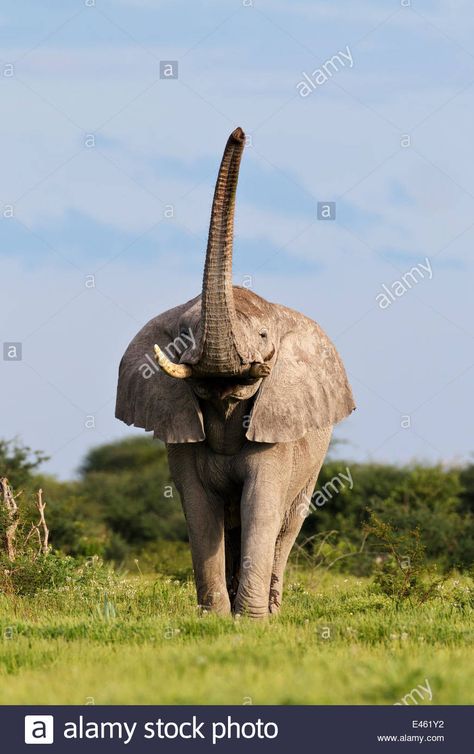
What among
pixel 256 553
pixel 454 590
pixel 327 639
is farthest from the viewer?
pixel 454 590

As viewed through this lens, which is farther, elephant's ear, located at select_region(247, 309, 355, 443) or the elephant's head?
elephant's ear, located at select_region(247, 309, 355, 443)

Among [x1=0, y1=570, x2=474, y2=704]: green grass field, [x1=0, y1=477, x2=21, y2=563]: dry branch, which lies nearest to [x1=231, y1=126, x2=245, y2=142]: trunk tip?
[x1=0, y1=570, x2=474, y2=704]: green grass field

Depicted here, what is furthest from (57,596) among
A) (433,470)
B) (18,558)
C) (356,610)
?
(433,470)

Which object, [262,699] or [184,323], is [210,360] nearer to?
[184,323]

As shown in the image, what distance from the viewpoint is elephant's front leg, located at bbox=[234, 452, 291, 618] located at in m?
11.7

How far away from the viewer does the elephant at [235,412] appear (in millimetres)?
11320

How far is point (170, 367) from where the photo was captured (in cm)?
1095

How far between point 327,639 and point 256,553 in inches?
58.2

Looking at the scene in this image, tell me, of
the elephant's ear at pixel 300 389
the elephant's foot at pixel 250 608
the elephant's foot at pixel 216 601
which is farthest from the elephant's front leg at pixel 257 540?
the elephant's ear at pixel 300 389

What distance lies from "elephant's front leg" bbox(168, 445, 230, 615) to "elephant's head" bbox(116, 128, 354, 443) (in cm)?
44

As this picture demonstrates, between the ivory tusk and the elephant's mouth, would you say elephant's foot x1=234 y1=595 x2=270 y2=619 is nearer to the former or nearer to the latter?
the elephant's mouth

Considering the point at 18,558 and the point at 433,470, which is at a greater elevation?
the point at 433,470
